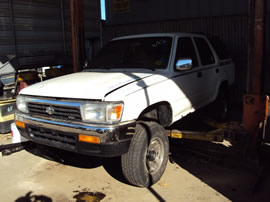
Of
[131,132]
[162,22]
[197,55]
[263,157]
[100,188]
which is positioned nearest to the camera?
[131,132]

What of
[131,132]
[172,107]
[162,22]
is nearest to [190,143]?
[172,107]

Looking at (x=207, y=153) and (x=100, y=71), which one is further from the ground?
(x=100, y=71)

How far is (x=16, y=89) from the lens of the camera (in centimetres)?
635

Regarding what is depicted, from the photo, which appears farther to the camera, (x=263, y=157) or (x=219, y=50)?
(x=219, y=50)

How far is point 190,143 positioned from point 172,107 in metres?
1.38

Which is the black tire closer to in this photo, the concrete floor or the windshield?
the concrete floor

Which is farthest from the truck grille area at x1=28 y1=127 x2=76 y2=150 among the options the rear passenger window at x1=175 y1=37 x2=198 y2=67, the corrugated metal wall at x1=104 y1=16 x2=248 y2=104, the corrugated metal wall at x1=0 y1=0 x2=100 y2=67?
the corrugated metal wall at x1=104 y1=16 x2=248 y2=104

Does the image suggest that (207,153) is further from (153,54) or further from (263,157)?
(153,54)

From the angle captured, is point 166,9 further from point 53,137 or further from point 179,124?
point 53,137

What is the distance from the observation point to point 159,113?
3.93m

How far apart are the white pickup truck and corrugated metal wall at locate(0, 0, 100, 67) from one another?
8.75 feet

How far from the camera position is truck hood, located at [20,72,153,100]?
323 centimetres

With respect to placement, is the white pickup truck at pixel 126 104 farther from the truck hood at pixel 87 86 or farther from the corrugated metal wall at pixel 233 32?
the corrugated metal wall at pixel 233 32

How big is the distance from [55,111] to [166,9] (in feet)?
21.6
